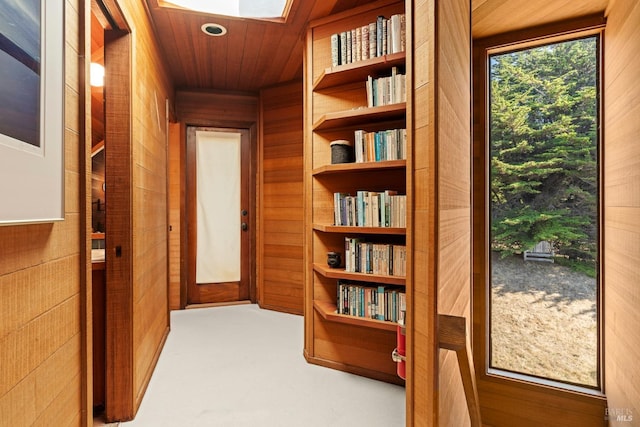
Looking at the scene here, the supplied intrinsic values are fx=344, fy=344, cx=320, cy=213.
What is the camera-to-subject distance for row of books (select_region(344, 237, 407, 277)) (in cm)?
213

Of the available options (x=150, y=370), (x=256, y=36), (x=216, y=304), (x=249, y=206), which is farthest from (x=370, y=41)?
(x=216, y=304)

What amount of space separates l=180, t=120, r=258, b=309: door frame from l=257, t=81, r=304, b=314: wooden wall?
116 millimetres

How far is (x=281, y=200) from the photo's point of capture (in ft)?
12.5

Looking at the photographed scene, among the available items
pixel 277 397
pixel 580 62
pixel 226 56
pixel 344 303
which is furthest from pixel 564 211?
pixel 226 56

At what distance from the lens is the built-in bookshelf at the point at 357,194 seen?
2143mm

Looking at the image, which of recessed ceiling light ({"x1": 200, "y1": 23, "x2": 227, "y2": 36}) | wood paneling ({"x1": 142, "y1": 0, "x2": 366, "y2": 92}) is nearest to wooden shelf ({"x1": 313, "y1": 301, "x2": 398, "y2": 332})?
wood paneling ({"x1": 142, "y1": 0, "x2": 366, "y2": 92})

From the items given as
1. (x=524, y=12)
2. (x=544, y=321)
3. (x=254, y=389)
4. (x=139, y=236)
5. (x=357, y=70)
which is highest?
(x=524, y=12)

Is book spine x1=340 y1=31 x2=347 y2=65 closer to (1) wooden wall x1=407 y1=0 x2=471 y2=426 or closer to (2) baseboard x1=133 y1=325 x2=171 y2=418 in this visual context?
(1) wooden wall x1=407 y1=0 x2=471 y2=426

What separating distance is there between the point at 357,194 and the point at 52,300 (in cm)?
174

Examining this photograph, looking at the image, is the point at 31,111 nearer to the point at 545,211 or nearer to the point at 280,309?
the point at 545,211

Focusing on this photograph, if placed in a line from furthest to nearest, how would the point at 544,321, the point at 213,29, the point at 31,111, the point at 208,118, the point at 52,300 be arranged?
the point at 208,118 → the point at 213,29 → the point at 544,321 → the point at 52,300 → the point at 31,111

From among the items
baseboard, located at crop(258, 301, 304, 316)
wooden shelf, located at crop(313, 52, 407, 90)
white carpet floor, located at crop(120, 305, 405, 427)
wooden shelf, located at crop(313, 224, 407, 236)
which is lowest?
white carpet floor, located at crop(120, 305, 405, 427)

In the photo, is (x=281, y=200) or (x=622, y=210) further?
(x=281, y=200)

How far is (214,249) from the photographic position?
4023 mm
